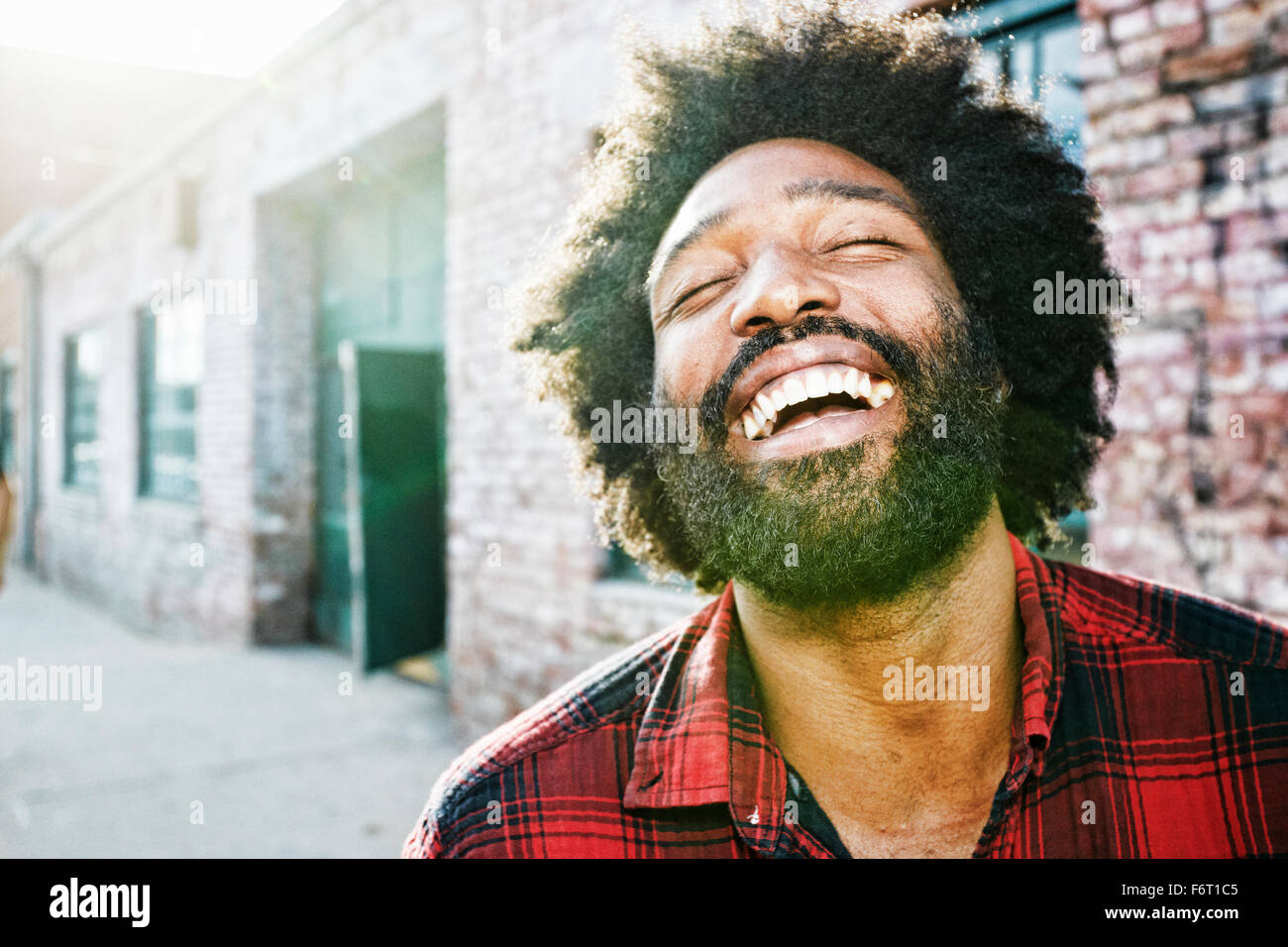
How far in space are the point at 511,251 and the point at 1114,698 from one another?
3.74 m

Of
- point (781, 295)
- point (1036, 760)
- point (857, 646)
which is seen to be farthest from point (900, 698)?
point (781, 295)

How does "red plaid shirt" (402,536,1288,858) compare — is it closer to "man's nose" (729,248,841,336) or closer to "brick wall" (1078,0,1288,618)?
"man's nose" (729,248,841,336)

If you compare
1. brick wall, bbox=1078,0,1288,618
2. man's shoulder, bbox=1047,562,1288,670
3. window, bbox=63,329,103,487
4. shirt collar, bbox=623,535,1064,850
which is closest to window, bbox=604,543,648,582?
brick wall, bbox=1078,0,1288,618

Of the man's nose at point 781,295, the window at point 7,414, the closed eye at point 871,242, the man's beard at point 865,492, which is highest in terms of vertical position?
the window at point 7,414

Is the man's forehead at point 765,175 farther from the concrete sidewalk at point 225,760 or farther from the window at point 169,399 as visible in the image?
the window at point 169,399

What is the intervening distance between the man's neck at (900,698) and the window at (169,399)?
7.71 m

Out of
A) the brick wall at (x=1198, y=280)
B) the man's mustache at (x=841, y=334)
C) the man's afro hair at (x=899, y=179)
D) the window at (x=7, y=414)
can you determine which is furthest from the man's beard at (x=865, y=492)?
the window at (x=7, y=414)

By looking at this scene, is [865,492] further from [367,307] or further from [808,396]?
[367,307]

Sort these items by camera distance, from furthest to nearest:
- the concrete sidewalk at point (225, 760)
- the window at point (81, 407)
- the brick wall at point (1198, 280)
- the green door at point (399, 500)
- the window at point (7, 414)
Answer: the window at point (7, 414) < the window at point (81, 407) < the green door at point (399, 500) < the concrete sidewalk at point (225, 760) < the brick wall at point (1198, 280)

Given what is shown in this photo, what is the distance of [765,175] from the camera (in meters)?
1.84

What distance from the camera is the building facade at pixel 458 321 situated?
236cm

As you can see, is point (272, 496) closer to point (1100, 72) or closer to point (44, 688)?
point (44, 688)

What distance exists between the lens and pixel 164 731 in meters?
5.39
